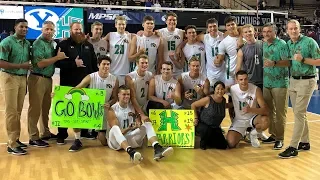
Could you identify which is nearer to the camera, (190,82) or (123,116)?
(123,116)

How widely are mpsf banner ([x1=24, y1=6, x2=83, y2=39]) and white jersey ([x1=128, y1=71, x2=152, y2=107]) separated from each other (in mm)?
7355

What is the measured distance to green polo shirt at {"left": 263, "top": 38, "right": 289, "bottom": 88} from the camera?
5504 mm

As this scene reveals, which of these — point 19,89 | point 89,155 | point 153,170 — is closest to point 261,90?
point 153,170

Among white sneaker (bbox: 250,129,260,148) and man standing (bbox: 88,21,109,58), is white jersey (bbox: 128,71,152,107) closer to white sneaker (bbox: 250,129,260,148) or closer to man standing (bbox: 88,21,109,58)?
man standing (bbox: 88,21,109,58)

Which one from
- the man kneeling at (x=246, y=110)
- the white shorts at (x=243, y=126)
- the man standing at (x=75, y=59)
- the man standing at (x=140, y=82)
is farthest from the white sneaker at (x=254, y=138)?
the man standing at (x=75, y=59)

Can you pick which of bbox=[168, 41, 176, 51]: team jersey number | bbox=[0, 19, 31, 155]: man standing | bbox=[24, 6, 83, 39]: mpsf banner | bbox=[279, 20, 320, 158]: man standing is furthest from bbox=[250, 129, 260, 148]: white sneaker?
bbox=[24, 6, 83, 39]: mpsf banner

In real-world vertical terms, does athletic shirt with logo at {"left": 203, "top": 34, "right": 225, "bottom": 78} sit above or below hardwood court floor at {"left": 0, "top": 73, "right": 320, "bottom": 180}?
above

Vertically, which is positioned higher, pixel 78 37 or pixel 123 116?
pixel 78 37

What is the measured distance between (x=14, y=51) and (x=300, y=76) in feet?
12.3

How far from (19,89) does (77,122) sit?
89cm

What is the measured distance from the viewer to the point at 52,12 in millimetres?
12844

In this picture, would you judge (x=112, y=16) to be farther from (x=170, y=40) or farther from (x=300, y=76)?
(x=300, y=76)

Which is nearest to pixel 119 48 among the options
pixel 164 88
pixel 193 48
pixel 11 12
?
pixel 164 88

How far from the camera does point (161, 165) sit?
474 centimetres
